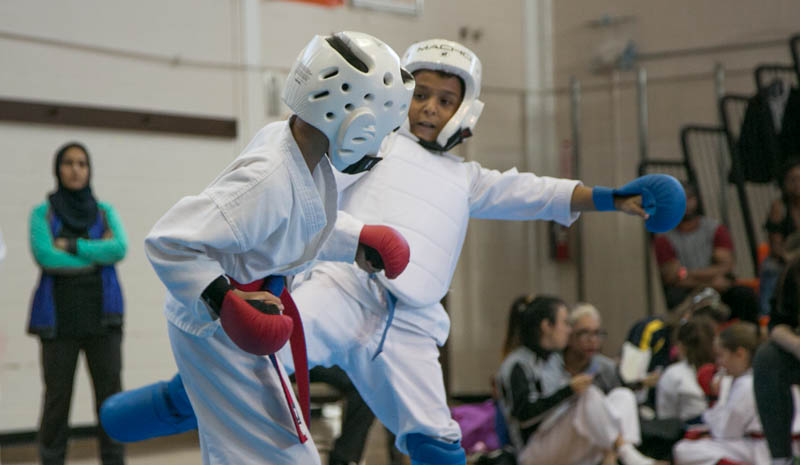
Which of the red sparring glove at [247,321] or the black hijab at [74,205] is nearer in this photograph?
the red sparring glove at [247,321]

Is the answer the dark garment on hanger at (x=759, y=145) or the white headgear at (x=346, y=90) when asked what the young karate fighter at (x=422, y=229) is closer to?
the white headgear at (x=346, y=90)

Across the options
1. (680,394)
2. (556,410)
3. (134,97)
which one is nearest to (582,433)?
(556,410)

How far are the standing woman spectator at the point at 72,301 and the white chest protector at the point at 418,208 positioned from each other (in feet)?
7.04

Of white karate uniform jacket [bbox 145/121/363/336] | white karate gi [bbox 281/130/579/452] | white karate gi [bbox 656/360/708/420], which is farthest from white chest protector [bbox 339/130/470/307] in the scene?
white karate gi [bbox 656/360/708/420]

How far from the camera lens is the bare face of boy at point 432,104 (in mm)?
3156

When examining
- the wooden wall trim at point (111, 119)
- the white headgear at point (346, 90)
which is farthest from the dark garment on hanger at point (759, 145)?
the white headgear at point (346, 90)

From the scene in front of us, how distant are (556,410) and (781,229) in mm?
2269

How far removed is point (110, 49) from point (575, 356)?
3.80 m

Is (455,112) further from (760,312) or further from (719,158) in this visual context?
(719,158)

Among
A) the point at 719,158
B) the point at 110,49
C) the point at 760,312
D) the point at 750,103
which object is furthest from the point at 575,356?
the point at 110,49

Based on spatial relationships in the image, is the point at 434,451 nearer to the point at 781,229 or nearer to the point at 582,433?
the point at 582,433

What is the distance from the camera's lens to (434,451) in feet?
9.33

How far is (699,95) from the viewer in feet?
27.9

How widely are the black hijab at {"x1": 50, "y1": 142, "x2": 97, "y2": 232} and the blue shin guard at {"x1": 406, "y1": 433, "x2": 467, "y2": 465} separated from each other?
264 centimetres
